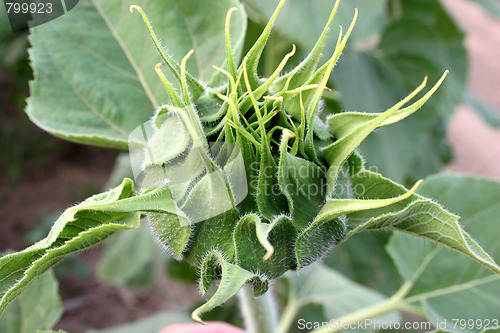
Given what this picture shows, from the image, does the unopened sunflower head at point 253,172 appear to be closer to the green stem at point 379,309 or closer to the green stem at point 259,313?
the green stem at point 259,313

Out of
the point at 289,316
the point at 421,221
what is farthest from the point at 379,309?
the point at 421,221

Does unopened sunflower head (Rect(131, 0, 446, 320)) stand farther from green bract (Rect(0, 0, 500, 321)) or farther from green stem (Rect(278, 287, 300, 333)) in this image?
green stem (Rect(278, 287, 300, 333))

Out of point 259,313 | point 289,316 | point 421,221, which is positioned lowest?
point 289,316

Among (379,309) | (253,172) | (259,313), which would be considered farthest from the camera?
(379,309)

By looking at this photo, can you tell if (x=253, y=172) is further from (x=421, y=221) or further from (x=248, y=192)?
(x=421, y=221)

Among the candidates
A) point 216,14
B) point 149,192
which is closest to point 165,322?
point 216,14

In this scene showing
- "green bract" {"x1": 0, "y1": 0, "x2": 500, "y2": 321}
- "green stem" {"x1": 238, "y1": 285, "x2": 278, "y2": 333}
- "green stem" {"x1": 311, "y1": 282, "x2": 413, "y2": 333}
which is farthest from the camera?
"green stem" {"x1": 311, "y1": 282, "x2": 413, "y2": 333}

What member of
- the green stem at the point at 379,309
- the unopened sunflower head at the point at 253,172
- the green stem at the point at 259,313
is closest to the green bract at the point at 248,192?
the unopened sunflower head at the point at 253,172

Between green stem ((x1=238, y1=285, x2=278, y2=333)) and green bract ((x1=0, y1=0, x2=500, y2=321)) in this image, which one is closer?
green bract ((x1=0, y1=0, x2=500, y2=321))

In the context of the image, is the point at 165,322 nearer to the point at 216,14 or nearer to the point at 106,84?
the point at 106,84

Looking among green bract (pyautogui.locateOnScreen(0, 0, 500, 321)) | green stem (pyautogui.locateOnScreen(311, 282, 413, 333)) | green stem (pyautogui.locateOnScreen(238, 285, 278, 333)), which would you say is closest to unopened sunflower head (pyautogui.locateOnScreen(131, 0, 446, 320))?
green bract (pyautogui.locateOnScreen(0, 0, 500, 321))
